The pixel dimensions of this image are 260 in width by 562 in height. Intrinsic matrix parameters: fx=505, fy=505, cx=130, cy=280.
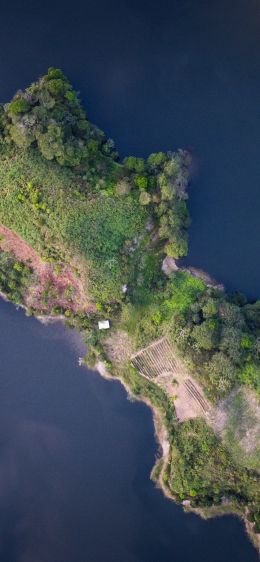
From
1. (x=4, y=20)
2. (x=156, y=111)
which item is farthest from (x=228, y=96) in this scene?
(x=4, y=20)

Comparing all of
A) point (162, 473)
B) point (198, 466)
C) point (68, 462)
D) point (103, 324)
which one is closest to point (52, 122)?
point (103, 324)

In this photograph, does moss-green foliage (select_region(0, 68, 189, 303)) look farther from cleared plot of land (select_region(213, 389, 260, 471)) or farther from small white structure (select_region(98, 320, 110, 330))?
cleared plot of land (select_region(213, 389, 260, 471))

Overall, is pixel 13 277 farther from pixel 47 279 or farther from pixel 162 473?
pixel 162 473

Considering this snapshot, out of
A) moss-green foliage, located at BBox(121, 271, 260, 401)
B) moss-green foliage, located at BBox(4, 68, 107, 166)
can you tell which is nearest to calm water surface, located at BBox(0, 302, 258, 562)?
moss-green foliage, located at BBox(121, 271, 260, 401)

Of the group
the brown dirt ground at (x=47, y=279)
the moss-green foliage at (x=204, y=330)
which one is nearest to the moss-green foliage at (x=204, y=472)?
the moss-green foliage at (x=204, y=330)

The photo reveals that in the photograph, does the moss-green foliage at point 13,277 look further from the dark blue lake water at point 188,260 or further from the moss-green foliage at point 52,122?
the moss-green foliage at point 52,122

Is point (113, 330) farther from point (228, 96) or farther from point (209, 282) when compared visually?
point (228, 96)
